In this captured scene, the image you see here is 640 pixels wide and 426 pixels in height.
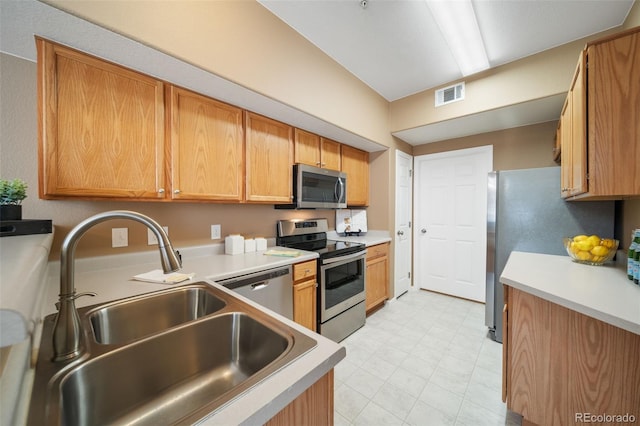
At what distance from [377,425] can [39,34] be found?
9.05 feet

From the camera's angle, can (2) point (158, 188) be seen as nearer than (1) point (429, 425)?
No

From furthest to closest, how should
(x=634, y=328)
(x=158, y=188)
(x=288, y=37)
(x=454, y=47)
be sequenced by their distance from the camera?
(x=454, y=47) < (x=288, y=37) < (x=158, y=188) < (x=634, y=328)

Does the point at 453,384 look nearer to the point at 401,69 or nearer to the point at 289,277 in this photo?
the point at 289,277

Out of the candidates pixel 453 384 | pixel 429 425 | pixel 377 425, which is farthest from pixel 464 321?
pixel 377 425

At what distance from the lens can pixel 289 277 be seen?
5.97 ft

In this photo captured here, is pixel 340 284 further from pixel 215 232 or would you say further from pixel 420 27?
pixel 420 27

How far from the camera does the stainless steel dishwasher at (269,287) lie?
1.52m

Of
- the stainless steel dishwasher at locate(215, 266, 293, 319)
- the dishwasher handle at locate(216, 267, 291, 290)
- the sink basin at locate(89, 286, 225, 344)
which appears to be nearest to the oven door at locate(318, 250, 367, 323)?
the stainless steel dishwasher at locate(215, 266, 293, 319)

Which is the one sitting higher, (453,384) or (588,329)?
(588,329)

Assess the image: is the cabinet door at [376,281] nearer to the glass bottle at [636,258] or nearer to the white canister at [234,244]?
the white canister at [234,244]

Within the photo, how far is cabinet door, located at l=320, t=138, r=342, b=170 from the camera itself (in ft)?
8.73

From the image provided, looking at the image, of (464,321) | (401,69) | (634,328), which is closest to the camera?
(634,328)

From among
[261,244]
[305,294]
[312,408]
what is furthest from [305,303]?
[312,408]

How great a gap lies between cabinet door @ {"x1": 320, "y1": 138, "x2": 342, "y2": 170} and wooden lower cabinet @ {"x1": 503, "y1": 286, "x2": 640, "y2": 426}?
198 centimetres
